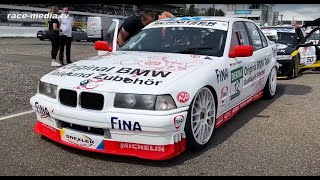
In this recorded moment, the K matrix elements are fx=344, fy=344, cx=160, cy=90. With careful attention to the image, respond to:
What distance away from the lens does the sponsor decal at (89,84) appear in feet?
10.6

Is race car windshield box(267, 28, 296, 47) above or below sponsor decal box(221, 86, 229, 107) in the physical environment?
above

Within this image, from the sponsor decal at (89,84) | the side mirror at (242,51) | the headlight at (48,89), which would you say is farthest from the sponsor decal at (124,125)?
the side mirror at (242,51)

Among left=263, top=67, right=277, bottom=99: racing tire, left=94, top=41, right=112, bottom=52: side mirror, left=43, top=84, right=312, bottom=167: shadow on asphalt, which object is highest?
left=94, top=41, right=112, bottom=52: side mirror

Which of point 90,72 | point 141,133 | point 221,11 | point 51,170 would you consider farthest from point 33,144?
point 221,11

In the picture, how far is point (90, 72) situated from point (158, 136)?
1.01 metres

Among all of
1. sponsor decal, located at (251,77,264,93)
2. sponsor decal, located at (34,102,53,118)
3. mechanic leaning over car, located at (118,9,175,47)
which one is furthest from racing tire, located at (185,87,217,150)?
mechanic leaning over car, located at (118,9,175,47)

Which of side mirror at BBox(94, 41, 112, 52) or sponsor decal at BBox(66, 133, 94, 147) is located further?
side mirror at BBox(94, 41, 112, 52)

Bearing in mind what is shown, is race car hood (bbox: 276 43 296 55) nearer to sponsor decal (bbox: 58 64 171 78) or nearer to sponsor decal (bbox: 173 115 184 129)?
sponsor decal (bbox: 58 64 171 78)

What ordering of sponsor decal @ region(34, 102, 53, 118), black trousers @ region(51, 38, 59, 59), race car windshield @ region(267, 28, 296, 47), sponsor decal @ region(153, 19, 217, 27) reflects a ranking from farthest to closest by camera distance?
black trousers @ region(51, 38, 59, 59) → race car windshield @ region(267, 28, 296, 47) → sponsor decal @ region(153, 19, 217, 27) → sponsor decal @ region(34, 102, 53, 118)

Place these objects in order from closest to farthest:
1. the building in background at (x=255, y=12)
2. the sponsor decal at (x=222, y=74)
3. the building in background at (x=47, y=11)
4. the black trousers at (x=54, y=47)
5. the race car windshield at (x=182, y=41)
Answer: the sponsor decal at (x=222, y=74), the race car windshield at (x=182, y=41), the black trousers at (x=54, y=47), the building in background at (x=47, y=11), the building in background at (x=255, y=12)

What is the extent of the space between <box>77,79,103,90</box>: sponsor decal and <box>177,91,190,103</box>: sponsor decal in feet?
2.54

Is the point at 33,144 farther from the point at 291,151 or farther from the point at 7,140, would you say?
the point at 291,151

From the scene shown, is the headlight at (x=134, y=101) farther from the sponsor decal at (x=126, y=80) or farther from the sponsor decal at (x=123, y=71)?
the sponsor decal at (x=123, y=71)

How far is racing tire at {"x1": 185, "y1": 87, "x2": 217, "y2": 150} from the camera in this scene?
11.1 feet
